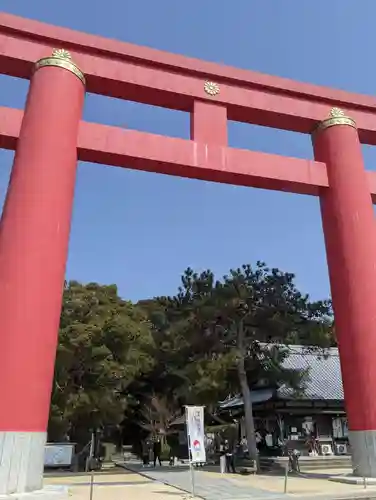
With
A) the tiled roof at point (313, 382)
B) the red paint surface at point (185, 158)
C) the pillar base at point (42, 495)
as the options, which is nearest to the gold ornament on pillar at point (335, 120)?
the red paint surface at point (185, 158)

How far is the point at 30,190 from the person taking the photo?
8844 millimetres

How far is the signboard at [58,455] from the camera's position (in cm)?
1596

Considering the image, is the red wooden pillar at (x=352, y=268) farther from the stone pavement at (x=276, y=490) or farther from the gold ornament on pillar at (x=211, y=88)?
the gold ornament on pillar at (x=211, y=88)

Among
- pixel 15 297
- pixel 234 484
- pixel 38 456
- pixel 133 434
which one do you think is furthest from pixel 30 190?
pixel 133 434

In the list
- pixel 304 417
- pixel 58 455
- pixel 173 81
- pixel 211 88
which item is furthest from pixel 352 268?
pixel 304 417

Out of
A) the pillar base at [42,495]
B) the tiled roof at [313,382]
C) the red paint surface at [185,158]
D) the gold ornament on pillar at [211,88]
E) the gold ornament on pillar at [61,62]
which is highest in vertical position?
the gold ornament on pillar at [211,88]

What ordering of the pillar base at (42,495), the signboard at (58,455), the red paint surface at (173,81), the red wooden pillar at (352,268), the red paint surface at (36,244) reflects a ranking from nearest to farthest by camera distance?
the pillar base at (42,495) → the red paint surface at (36,244) → the red wooden pillar at (352,268) → the red paint surface at (173,81) → the signboard at (58,455)

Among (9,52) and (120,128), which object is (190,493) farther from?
(9,52)

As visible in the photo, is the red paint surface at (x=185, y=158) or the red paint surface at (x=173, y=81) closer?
the red paint surface at (x=185, y=158)

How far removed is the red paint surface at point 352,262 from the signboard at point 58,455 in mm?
10386

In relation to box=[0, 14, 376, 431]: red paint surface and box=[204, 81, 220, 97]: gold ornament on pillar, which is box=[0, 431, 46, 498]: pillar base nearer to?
box=[0, 14, 376, 431]: red paint surface

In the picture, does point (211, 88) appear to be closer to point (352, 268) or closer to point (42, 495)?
point (352, 268)

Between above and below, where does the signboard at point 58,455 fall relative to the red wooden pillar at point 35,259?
below

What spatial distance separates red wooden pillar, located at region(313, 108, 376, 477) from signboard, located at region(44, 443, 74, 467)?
10.3 meters
